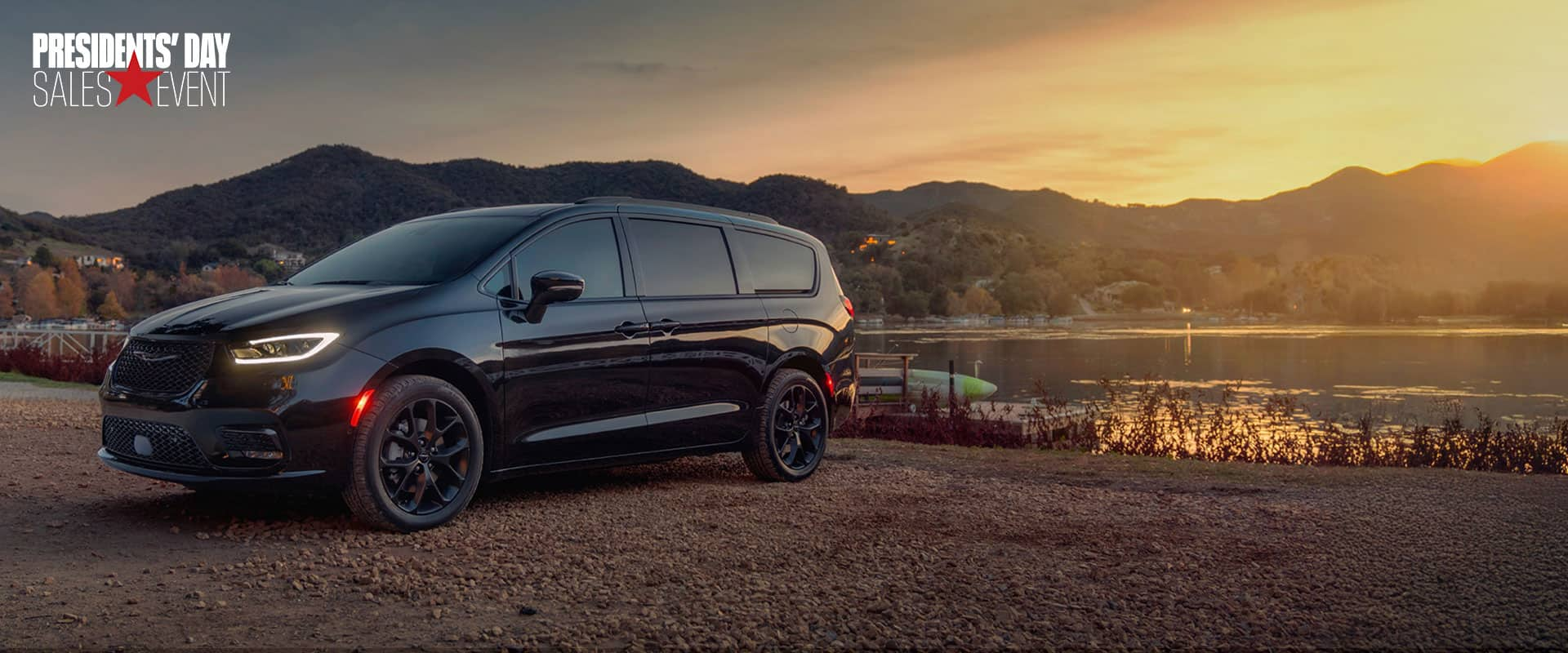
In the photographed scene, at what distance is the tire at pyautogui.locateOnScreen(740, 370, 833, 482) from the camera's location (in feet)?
27.3

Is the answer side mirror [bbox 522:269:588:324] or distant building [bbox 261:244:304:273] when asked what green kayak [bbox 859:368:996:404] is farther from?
distant building [bbox 261:244:304:273]

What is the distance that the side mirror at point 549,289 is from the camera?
21.7 ft

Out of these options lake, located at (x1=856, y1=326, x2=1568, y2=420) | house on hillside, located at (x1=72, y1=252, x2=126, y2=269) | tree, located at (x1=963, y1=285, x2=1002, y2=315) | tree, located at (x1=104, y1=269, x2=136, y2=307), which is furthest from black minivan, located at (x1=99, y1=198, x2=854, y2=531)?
tree, located at (x1=963, y1=285, x2=1002, y2=315)

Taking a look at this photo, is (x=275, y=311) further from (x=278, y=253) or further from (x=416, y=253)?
(x=278, y=253)

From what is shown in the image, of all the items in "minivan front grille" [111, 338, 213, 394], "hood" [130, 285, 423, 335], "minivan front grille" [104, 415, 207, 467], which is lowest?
"minivan front grille" [104, 415, 207, 467]

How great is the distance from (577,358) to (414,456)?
1167mm

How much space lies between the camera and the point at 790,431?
8641 mm

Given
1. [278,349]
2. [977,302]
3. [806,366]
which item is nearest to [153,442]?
[278,349]

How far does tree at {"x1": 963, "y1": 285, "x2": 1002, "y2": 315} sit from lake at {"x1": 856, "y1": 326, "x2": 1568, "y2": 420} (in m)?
26.6

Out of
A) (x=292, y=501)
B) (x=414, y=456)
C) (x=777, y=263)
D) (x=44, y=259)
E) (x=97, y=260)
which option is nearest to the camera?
(x=414, y=456)

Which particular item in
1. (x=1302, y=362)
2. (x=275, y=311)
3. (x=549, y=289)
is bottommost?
(x=1302, y=362)

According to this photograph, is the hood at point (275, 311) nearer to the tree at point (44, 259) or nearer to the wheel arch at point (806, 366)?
the wheel arch at point (806, 366)

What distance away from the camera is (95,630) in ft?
Answer: 13.9

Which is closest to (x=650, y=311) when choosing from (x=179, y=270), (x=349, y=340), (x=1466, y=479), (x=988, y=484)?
(x=349, y=340)
